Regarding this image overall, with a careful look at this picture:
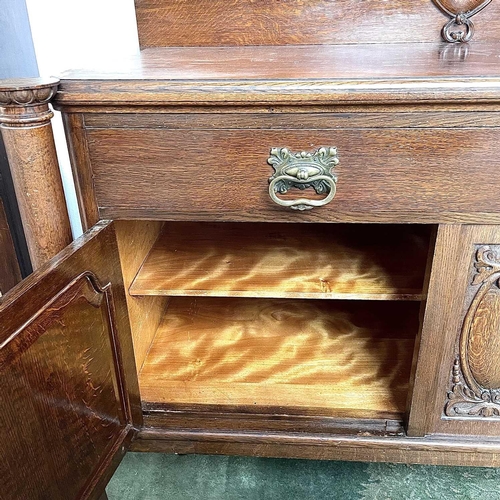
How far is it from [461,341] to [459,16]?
495 mm

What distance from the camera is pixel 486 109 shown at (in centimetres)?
53

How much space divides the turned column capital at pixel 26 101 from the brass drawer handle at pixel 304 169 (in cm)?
25

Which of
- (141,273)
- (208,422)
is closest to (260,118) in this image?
(141,273)

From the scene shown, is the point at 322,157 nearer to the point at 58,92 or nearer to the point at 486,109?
the point at 486,109

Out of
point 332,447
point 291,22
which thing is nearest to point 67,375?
point 332,447

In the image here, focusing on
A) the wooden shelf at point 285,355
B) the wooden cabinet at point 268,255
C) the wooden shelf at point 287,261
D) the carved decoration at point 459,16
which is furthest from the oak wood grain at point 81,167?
the carved decoration at point 459,16

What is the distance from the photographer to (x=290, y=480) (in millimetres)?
880

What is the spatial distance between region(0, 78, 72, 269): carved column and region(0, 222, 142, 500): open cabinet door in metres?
0.06

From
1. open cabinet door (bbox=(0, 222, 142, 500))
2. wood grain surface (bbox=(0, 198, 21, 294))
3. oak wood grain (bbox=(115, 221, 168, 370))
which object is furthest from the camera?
wood grain surface (bbox=(0, 198, 21, 294))

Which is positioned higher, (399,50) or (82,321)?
(399,50)

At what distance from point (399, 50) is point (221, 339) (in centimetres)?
56

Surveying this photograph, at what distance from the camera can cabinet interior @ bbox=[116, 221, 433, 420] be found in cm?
75

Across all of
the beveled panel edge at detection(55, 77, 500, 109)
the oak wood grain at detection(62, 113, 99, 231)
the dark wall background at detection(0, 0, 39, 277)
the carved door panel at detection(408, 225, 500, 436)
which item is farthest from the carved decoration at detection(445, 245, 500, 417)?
the dark wall background at detection(0, 0, 39, 277)

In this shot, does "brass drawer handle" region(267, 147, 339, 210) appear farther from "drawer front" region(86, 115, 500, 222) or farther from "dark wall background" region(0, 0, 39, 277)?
"dark wall background" region(0, 0, 39, 277)
